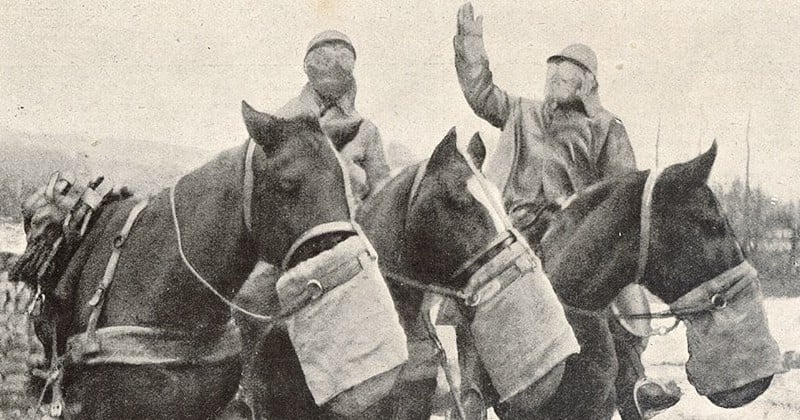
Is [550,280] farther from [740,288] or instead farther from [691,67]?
[691,67]

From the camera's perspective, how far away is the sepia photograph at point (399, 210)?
2289 millimetres

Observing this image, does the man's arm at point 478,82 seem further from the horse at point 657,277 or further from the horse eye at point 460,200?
the horse eye at point 460,200

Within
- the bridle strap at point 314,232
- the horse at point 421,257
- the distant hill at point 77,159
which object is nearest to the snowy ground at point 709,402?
the distant hill at point 77,159

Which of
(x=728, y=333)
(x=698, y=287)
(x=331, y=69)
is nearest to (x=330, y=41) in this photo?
(x=331, y=69)

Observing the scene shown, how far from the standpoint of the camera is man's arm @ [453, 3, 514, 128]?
10.4 feet

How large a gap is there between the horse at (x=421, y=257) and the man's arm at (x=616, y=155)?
623 millimetres

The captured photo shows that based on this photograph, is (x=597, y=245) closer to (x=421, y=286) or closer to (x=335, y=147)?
(x=421, y=286)

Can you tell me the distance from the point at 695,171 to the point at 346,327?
3.56 feet

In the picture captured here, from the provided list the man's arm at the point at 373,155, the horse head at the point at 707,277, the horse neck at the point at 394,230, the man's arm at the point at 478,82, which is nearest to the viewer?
the horse neck at the point at 394,230

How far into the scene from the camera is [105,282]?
2.32m

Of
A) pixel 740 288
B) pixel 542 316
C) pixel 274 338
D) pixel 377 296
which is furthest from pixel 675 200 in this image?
pixel 274 338

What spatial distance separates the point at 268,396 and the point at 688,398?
130 centimetres

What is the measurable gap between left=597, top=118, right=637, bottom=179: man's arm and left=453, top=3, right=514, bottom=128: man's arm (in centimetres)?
33

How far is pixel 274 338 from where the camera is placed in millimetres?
2598
